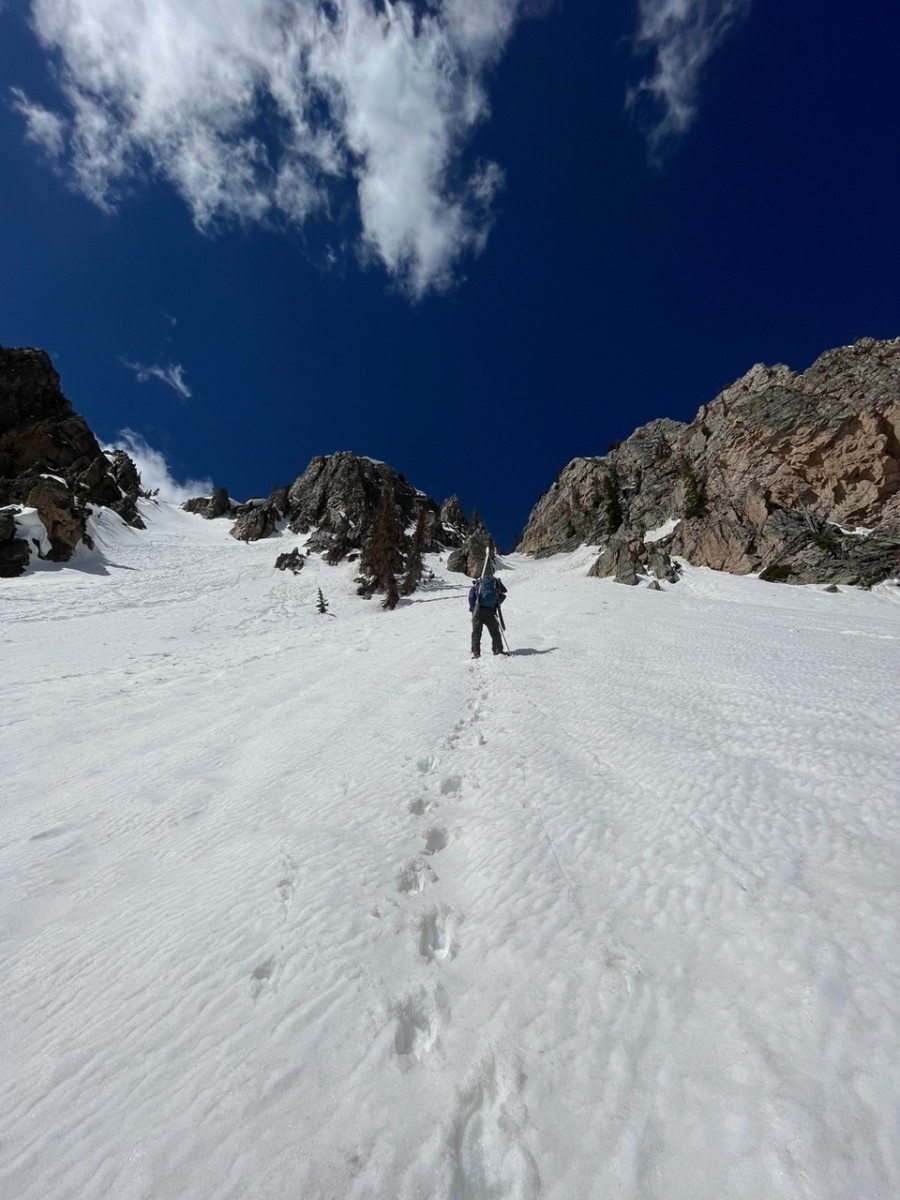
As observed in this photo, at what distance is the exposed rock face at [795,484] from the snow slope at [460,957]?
28141 millimetres

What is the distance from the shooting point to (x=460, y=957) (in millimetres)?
2484

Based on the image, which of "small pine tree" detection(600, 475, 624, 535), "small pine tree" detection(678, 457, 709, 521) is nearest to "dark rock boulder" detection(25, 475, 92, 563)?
"small pine tree" detection(678, 457, 709, 521)

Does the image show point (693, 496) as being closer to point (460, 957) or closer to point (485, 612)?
point (485, 612)

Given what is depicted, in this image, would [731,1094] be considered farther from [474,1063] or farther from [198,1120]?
[198,1120]

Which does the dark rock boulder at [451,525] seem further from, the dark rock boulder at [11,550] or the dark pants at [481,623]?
the dark pants at [481,623]

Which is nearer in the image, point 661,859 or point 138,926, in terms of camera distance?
point 138,926

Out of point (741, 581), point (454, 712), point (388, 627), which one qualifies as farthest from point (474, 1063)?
point (741, 581)

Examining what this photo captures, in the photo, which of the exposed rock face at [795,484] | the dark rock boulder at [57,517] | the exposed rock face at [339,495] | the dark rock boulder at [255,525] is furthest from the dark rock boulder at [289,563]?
the exposed rock face at [795,484]

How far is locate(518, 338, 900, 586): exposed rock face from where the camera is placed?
29.2 m

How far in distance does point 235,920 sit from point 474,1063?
1.60m

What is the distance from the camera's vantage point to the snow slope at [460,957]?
1669 millimetres

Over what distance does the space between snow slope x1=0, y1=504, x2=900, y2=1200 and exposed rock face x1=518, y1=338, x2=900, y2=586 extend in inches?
1108

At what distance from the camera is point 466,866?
3295 millimetres

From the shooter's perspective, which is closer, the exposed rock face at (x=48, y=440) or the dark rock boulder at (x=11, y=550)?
the dark rock boulder at (x=11, y=550)
